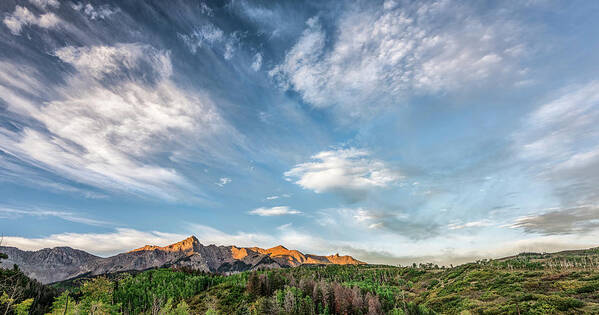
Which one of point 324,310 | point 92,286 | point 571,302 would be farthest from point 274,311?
point 571,302

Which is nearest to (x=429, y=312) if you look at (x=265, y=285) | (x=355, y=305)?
(x=355, y=305)

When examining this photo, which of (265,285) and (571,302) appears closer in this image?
(571,302)

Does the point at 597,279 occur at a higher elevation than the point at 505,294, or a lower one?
higher

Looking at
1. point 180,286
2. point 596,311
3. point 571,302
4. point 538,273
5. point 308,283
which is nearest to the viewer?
point 596,311

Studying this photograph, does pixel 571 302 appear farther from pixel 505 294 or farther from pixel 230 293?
pixel 230 293

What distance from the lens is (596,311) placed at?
258ft

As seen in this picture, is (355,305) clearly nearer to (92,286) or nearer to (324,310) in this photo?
(324,310)

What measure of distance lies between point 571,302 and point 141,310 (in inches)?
7724

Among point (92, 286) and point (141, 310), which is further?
point (141, 310)

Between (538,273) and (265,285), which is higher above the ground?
(538,273)

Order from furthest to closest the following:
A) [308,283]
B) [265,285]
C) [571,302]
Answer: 1. [265,285]
2. [308,283]
3. [571,302]

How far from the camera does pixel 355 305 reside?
114m

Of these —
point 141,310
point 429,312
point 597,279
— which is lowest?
point 141,310

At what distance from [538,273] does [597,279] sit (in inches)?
1190
